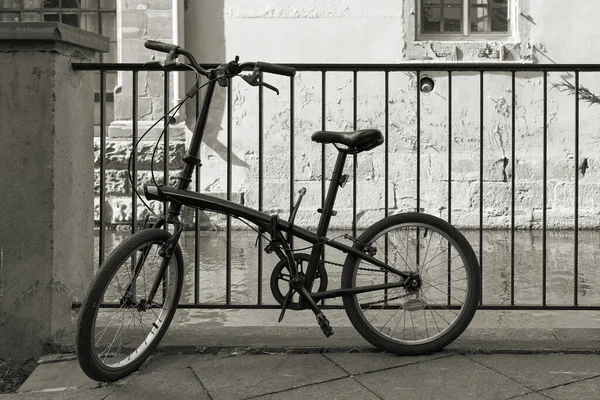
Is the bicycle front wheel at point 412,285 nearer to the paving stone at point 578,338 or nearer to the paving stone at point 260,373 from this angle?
the paving stone at point 260,373

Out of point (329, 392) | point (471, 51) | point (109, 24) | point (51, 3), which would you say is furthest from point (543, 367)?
point (51, 3)

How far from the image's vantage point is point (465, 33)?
11211 mm

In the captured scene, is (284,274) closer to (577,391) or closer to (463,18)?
(577,391)

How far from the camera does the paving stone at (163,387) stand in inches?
151

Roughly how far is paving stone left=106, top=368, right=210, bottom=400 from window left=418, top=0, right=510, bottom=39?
26.0 feet

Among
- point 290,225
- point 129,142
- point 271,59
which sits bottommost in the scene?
point 290,225

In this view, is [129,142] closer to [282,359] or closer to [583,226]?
[583,226]

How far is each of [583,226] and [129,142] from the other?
5.61 meters

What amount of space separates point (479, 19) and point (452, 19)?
341 millimetres

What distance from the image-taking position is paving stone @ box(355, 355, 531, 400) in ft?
12.5

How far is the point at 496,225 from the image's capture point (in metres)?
11.0

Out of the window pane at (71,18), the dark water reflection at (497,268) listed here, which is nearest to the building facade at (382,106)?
the dark water reflection at (497,268)

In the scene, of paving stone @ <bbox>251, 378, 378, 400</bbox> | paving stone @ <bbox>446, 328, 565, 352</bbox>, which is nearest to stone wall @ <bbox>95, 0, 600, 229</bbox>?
paving stone @ <bbox>446, 328, 565, 352</bbox>

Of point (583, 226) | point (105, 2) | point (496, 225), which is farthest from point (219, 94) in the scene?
point (583, 226)
